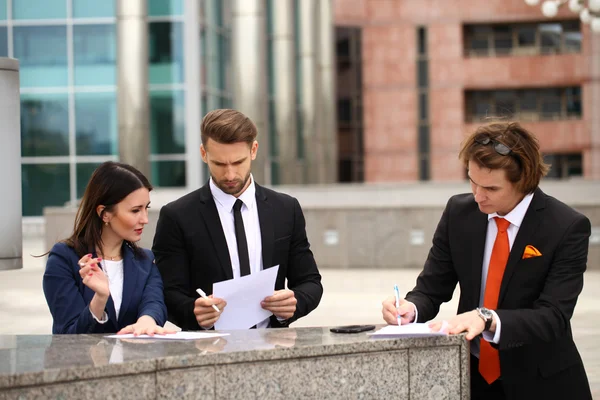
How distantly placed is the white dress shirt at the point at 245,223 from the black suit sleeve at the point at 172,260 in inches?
8.4

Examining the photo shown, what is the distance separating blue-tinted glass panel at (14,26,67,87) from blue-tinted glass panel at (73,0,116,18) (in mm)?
622

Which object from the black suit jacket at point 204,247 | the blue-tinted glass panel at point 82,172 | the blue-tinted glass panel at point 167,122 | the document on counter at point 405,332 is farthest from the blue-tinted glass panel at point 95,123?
the document on counter at point 405,332

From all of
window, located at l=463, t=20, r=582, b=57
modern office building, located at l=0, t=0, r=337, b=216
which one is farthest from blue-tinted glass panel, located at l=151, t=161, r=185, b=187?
window, located at l=463, t=20, r=582, b=57

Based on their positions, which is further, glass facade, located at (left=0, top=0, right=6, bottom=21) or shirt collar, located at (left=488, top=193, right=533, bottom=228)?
glass facade, located at (left=0, top=0, right=6, bottom=21)

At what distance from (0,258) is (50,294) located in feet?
6.66

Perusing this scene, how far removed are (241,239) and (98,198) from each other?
27.4 inches

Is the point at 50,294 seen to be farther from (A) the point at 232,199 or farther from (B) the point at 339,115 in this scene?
(B) the point at 339,115

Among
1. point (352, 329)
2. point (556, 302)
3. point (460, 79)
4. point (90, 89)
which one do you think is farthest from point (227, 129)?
point (460, 79)

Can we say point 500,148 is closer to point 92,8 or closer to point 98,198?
point 98,198

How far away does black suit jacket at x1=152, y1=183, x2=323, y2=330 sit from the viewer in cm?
493

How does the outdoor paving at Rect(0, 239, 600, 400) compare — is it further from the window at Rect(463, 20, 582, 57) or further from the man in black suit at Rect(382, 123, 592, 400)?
the window at Rect(463, 20, 582, 57)

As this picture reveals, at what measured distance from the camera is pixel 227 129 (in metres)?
4.76

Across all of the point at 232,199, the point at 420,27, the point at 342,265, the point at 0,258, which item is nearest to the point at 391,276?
the point at 342,265

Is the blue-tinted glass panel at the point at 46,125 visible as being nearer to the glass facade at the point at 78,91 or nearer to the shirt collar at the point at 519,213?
the glass facade at the point at 78,91
